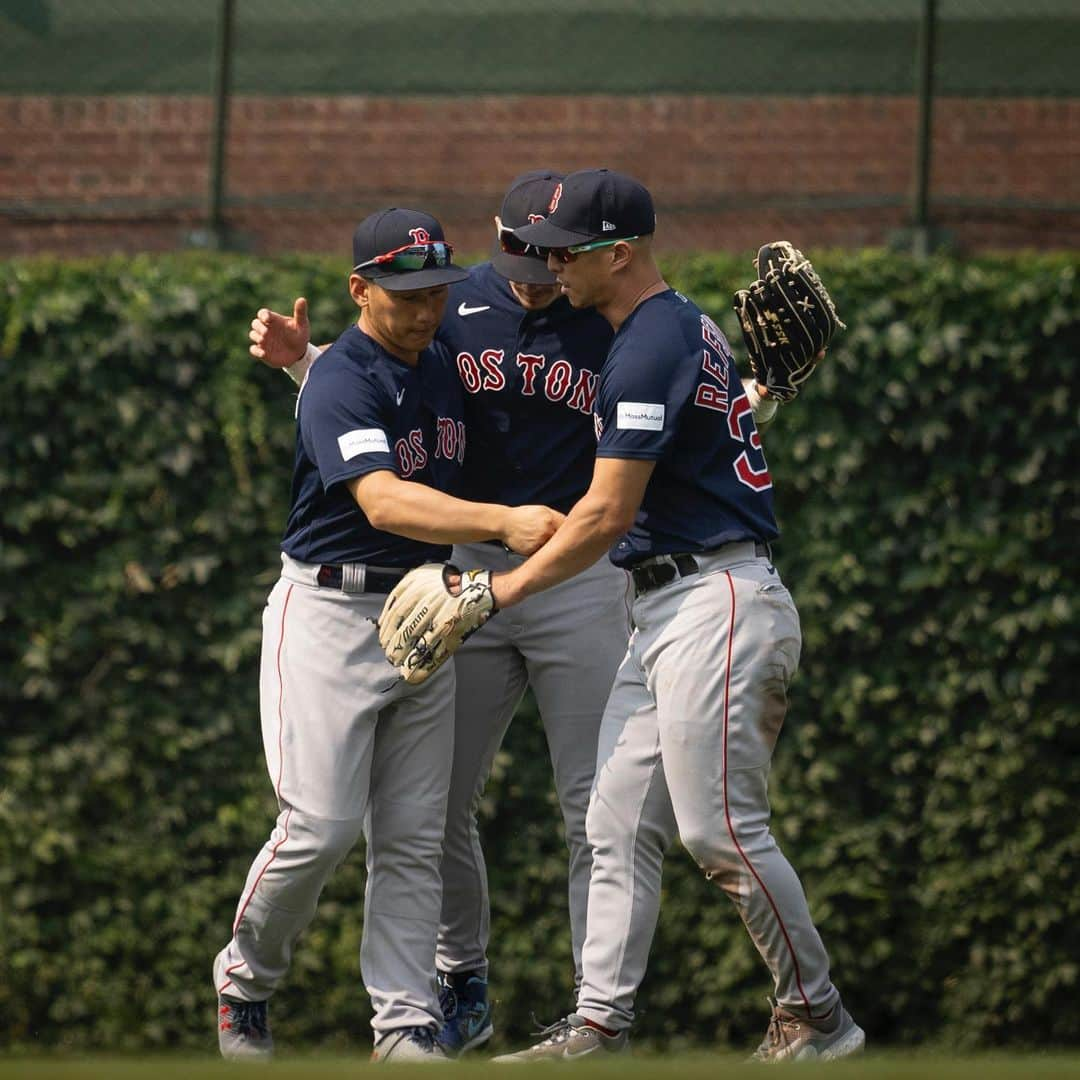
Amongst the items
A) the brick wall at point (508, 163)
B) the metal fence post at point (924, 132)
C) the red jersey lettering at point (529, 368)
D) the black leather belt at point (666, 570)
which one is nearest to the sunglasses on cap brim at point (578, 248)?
the red jersey lettering at point (529, 368)

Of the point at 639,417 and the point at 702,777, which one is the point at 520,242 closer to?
the point at 639,417

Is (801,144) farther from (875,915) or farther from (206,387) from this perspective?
(875,915)

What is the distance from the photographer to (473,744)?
5113 millimetres

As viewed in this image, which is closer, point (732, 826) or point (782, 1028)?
point (732, 826)

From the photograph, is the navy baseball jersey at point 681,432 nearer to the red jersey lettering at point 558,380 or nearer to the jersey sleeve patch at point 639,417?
the jersey sleeve patch at point 639,417

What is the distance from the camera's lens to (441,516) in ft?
14.5

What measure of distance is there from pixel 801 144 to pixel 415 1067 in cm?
591

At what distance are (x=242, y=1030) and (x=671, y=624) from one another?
5.44 feet

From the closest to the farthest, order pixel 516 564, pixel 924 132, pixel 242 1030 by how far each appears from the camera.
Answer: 1. pixel 242 1030
2. pixel 516 564
3. pixel 924 132

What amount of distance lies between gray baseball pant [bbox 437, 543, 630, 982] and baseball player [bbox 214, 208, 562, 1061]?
0.22m

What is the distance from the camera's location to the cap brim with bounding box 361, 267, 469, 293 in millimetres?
4605

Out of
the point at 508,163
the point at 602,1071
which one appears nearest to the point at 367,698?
the point at 602,1071

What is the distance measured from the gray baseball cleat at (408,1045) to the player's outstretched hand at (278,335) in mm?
1894

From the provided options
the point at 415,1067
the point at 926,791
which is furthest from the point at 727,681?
the point at 926,791
